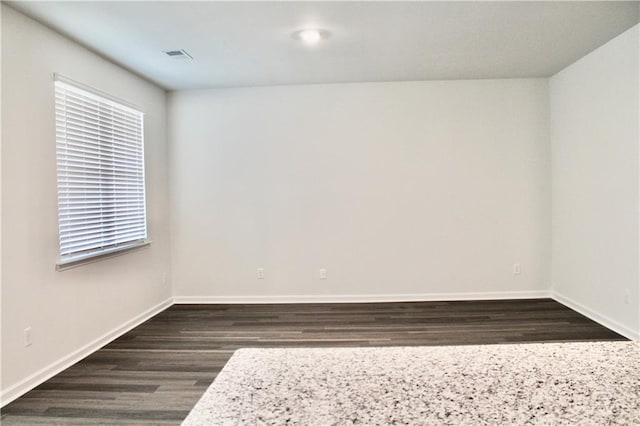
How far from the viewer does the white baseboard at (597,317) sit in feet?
11.2

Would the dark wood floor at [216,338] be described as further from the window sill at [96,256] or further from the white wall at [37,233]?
the window sill at [96,256]

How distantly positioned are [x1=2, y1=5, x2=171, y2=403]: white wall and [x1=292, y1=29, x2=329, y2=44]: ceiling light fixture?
191 cm

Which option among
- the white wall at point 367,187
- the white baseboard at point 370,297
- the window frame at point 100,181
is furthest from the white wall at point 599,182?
the window frame at point 100,181

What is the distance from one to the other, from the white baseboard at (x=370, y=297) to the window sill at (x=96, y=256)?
3.73ft

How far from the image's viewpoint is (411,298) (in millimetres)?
4719

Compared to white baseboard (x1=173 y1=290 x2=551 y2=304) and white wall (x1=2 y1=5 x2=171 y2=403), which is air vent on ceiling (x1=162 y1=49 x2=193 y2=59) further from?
white baseboard (x1=173 y1=290 x2=551 y2=304)

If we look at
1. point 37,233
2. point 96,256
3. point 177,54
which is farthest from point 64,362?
point 177,54

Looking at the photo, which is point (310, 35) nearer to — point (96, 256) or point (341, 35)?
point (341, 35)

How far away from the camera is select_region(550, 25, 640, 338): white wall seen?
11.0 feet

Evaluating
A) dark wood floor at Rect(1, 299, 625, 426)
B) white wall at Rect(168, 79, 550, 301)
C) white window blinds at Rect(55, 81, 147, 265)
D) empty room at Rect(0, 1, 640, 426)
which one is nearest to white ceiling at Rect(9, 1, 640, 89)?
empty room at Rect(0, 1, 640, 426)

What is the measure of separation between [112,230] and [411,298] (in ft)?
11.2

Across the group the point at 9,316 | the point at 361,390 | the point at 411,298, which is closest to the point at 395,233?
the point at 411,298

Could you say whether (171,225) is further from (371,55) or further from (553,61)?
(553,61)

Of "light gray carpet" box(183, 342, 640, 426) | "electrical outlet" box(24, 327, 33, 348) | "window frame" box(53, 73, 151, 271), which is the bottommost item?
"electrical outlet" box(24, 327, 33, 348)
